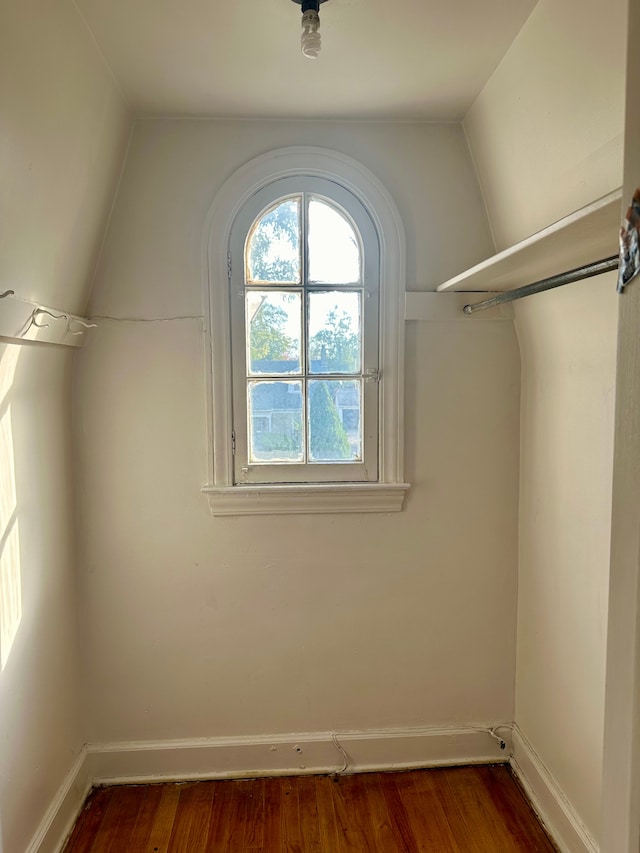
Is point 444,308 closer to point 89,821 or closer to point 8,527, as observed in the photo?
point 8,527

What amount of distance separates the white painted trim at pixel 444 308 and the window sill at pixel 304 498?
0.57 meters

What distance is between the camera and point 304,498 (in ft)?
6.06

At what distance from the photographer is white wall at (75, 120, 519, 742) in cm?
178

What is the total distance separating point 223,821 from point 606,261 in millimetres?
1909

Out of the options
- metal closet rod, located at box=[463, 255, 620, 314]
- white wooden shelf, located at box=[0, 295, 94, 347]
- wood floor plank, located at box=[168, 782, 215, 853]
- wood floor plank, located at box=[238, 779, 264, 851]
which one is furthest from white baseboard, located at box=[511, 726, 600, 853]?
white wooden shelf, located at box=[0, 295, 94, 347]

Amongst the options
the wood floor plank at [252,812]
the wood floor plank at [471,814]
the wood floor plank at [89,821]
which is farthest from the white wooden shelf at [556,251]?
the wood floor plank at [89,821]

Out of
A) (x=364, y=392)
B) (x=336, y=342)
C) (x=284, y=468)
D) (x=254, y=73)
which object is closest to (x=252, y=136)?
(x=254, y=73)

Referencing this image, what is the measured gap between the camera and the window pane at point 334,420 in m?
1.86

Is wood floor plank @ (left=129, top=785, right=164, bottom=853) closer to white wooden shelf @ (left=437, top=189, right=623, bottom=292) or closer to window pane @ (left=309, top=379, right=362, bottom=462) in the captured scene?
window pane @ (left=309, top=379, right=362, bottom=462)

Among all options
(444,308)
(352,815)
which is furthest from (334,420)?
(352,815)

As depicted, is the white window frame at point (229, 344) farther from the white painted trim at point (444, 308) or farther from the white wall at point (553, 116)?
the white wall at point (553, 116)

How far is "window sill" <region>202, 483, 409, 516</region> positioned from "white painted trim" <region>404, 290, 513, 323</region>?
57 cm

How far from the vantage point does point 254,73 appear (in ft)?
4.86

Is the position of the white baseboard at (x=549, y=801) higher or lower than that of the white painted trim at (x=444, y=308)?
lower
